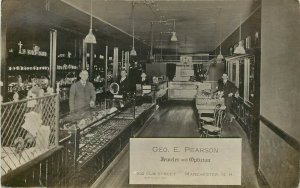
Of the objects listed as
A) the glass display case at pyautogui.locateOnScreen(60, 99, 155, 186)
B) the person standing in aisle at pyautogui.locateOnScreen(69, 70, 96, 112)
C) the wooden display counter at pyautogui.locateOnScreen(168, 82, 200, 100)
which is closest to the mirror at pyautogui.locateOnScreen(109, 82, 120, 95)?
the glass display case at pyautogui.locateOnScreen(60, 99, 155, 186)

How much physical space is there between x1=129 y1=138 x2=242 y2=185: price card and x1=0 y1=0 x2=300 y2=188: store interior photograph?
0.03 m

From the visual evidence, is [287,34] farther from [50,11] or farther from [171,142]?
[50,11]

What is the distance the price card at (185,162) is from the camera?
2717mm

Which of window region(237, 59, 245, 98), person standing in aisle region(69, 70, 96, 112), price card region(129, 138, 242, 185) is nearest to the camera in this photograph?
price card region(129, 138, 242, 185)

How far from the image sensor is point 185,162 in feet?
8.96

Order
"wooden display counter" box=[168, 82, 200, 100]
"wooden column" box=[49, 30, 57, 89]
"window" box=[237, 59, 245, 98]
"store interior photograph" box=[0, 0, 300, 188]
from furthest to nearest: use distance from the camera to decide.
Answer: "wooden display counter" box=[168, 82, 200, 100], "window" box=[237, 59, 245, 98], "wooden column" box=[49, 30, 57, 89], "store interior photograph" box=[0, 0, 300, 188]

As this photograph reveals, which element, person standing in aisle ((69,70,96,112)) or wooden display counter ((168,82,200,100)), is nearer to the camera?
person standing in aisle ((69,70,96,112))

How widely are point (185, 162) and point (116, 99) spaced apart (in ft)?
5.09

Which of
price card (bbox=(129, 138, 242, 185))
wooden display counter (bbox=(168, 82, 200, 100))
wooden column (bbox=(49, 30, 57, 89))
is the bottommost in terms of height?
price card (bbox=(129, 138, 242, 185))

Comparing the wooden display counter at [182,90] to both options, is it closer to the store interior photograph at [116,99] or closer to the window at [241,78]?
the store interior photograph at [116,99]

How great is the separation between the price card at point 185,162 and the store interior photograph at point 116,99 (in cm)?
3

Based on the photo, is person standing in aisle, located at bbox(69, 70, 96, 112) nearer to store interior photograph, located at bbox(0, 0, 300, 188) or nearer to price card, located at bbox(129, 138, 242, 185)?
store interior photograph, located at bbox(0, 0, 300, 188)

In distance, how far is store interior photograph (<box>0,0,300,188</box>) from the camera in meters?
2.54

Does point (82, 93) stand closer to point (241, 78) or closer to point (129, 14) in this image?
point (129, 14)
